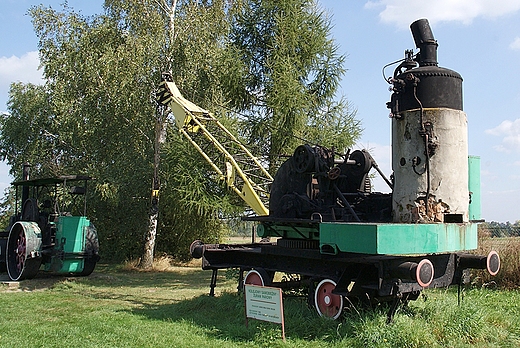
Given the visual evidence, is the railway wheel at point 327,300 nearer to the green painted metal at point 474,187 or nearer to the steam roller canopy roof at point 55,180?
the green painted metal at point 474,187

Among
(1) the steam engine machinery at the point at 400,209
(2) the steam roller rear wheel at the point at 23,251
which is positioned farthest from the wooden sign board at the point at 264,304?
(2) the steam roller rear wheel at the point at 23,251

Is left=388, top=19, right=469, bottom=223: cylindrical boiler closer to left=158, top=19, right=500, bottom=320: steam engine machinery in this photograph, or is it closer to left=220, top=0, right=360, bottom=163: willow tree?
left=158, top=19, right=500, bottom=320: steam engine machinery

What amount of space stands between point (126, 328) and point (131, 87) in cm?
1141

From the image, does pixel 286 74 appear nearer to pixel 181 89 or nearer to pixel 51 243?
pixel 181 89

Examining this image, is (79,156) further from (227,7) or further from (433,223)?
(433,223)

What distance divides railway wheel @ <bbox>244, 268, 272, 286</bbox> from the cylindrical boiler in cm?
263

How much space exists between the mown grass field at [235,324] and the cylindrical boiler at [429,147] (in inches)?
51.6

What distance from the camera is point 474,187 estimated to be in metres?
8.49

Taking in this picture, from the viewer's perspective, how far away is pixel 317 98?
17.3 m

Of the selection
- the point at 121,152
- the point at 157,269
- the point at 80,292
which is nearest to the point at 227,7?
the point at 121,152

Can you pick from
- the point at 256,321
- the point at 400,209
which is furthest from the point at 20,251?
the point at 400,209

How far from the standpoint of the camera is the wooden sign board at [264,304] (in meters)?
7.16

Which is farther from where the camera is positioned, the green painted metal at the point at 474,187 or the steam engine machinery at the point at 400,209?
the green painted metal at the point at 474,187

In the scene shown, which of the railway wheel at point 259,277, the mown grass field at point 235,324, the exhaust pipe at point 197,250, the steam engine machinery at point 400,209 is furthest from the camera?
the exhaust pipe at point 197,250
